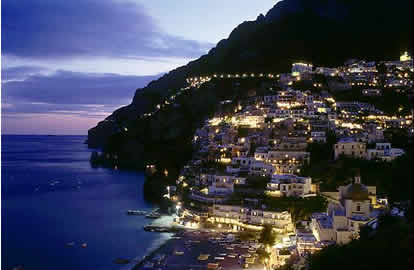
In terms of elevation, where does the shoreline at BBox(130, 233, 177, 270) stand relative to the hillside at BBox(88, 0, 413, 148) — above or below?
below

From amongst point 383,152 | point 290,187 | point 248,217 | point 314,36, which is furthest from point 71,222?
point 314,36

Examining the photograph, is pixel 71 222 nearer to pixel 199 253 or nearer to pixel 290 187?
Answer: pixel 199 253

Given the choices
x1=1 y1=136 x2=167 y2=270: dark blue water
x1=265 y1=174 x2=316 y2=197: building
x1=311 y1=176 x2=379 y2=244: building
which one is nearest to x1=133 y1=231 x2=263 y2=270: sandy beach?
x1=1 y1=136 x2=167 y2=270: dark blue water

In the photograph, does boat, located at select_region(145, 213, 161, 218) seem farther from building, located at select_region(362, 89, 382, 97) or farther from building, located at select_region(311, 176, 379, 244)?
building, located at select_region(362, 89, 382, 97)

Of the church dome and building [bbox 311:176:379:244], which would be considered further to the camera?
the church dome

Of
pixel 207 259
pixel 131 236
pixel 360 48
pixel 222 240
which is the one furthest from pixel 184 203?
pixel 360 48

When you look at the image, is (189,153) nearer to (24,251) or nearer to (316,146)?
(316,146)

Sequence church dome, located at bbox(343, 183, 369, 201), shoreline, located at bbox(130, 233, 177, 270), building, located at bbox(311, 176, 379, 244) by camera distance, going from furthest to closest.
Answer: shoreline, located at bbox(130, 233, 177, 270) → church dome, located at bbox(343, 183, 369, 201) → building, located at bbox(311, 176, 379, 244)
